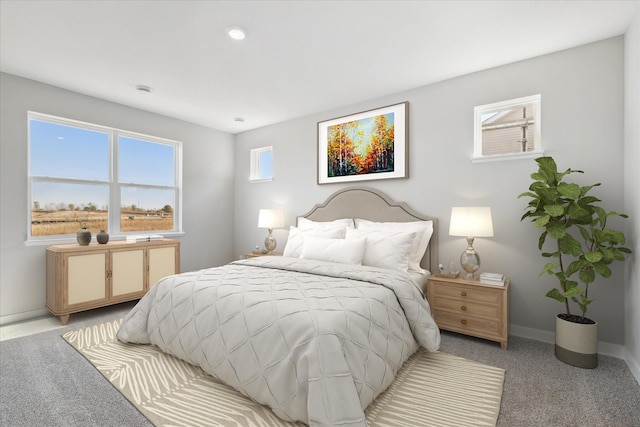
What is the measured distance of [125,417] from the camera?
1.71 metres

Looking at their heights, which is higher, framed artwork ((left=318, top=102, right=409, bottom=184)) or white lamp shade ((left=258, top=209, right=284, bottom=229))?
framed artwork ((left=318, top=102, right=409, bottom=184))

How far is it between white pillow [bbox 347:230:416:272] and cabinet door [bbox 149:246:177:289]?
257 centimetres

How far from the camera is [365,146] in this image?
3.84m

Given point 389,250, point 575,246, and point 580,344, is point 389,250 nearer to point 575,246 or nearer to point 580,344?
point 575,246

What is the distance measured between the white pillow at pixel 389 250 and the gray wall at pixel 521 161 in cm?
48

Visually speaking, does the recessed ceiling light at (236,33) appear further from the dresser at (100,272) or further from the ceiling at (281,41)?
the dresser at (100,272)

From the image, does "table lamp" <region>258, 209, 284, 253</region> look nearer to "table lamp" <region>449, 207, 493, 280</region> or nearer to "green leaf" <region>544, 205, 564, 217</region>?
"table lamp" <region>449, 207, 493, 280</region>

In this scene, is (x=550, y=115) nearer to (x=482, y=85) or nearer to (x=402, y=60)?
(x=482, y=85)

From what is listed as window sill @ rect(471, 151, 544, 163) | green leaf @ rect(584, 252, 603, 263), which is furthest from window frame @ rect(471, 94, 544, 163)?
green leaf @ rect(584, 252, 603, 263)

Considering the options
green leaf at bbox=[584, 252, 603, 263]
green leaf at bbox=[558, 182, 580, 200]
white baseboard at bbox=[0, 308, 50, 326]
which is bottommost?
white baseboard at bbox=[0, 308, 50, 326]

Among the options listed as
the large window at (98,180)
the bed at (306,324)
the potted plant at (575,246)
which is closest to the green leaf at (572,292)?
the potted plant at (575,246)

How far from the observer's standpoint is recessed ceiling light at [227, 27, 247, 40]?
2379 millimetres

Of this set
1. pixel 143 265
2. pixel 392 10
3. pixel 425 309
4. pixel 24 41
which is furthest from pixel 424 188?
pixel 24 41

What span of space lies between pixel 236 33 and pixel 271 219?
248 centimetres
